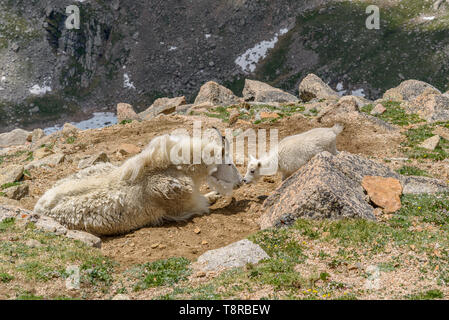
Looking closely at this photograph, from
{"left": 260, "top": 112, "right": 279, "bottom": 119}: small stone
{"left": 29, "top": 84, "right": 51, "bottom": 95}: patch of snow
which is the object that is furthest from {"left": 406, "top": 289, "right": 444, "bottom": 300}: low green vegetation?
{"left": 29, "top": 84, "right": 51, "bottom": 95}: patch of snow

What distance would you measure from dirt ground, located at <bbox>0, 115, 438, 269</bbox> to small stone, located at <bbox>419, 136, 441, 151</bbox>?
1.11 m

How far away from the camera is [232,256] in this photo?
→ 8617mm

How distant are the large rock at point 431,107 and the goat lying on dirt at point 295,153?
10475 millimetres

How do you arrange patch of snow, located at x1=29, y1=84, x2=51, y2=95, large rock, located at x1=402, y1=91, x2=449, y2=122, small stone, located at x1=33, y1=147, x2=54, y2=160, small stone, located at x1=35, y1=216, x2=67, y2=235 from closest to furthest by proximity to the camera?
small stone, located at x1=35, y1=216, x2=67, y2=235 < small stone, located at x1=33, y1=147, x2=54, y2=160 < large rock, located at x1=402, y1=91, x2=449, y2=122 < patch of snow, located at x1=29, y1=84, x2=51, y2=95

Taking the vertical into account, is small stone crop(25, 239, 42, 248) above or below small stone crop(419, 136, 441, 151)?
below

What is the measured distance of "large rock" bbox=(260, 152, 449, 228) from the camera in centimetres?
974

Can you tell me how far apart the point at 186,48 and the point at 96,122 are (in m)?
21.9

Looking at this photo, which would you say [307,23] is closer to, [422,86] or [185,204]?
[422,86]

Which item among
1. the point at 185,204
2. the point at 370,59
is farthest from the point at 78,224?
the point at 370,59

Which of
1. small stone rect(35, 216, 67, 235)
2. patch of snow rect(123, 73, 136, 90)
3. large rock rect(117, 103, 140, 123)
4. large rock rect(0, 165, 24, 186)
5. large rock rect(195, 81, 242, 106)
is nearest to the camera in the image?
small stone rect(35, 216, 67, 235)

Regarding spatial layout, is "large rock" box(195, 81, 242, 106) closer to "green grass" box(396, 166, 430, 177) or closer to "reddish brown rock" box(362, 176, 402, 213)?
"green grass" box(396, 166, 430, 177)

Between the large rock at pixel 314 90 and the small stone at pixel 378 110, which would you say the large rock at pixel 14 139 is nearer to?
the large rock at pixel 314 90

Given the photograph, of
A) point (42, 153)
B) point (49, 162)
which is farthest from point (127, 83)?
point (49, 162)

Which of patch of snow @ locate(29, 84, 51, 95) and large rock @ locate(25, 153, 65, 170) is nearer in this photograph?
large rock @ locate(25, 153, 65, 170)
